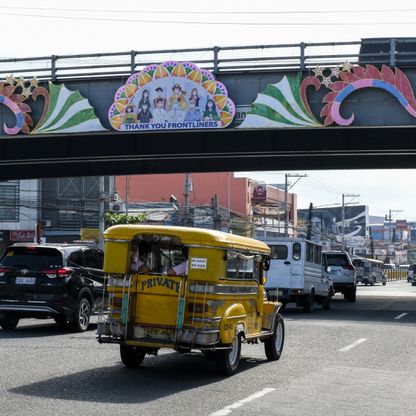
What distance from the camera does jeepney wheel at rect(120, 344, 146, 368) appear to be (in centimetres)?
1237

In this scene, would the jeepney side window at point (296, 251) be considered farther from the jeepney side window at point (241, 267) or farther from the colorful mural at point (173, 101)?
the jeepney side window at point (241, 267)

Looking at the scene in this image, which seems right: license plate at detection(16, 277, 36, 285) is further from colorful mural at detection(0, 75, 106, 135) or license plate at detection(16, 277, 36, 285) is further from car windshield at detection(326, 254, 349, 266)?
car windshield at detection(326, 254, 349, 266)

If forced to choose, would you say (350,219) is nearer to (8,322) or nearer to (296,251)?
(296,251)

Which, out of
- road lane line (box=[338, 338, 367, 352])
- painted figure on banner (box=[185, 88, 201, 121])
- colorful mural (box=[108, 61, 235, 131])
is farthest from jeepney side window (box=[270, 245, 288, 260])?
road lane line (box=[338, 338, 367, 352])

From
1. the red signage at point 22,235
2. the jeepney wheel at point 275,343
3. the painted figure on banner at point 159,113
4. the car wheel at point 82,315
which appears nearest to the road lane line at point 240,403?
the jeepney wheel at point 275,343

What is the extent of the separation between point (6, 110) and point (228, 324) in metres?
20.7

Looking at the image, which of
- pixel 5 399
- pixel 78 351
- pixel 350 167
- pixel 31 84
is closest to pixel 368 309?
pixel 350 167

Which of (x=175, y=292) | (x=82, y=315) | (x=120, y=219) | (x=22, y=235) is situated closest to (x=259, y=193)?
(x=120, y=219)

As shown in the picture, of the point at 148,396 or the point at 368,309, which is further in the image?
the point at 368,309

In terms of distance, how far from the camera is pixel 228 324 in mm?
11812

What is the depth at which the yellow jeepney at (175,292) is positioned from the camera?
11.6 meters

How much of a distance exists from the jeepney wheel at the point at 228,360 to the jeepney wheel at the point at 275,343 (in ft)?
5.41

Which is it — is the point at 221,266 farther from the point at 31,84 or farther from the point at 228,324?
the point at 31,84

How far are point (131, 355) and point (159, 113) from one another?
17156 millimetres
